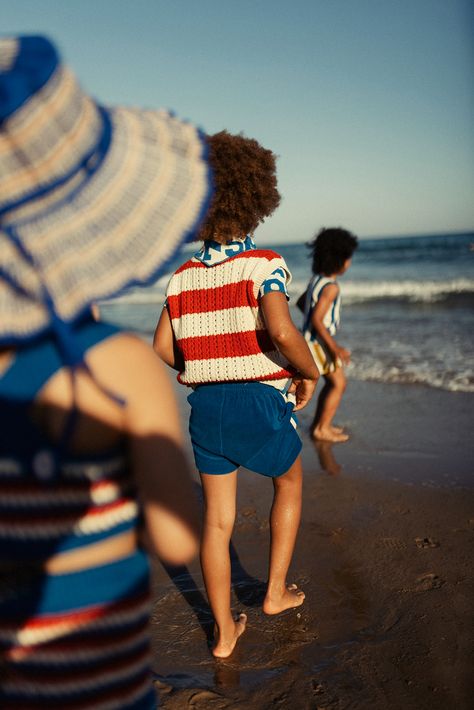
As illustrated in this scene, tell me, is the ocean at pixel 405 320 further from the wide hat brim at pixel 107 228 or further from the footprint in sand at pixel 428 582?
the footprint in sand at pixel 428 582

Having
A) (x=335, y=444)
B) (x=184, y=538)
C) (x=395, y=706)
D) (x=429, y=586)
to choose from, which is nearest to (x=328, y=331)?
(x=335, y=444)

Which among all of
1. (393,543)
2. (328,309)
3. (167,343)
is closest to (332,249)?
(328,309)

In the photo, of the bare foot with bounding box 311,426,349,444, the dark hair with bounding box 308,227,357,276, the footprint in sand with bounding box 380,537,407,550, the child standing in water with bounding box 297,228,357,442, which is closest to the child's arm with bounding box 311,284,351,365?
the child standing in water with bounding box 297,228,357,442

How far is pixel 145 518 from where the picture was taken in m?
1.06

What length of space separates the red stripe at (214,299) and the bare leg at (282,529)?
0.74 meters

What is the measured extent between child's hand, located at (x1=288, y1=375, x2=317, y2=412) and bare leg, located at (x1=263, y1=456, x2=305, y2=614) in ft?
0.95

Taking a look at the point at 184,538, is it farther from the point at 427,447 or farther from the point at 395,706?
the point at 427,447

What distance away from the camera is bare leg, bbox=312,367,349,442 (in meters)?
5.12

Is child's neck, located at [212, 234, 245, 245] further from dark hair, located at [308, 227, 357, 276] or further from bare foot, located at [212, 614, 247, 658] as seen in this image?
dark hair, located at [308, 227, 357, 276]

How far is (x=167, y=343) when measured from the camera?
2.47 metres

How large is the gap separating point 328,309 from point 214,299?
2.67 meters

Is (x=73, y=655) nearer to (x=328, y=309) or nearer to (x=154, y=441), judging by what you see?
(x=154, y=441)

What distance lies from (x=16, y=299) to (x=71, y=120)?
0.29 metres

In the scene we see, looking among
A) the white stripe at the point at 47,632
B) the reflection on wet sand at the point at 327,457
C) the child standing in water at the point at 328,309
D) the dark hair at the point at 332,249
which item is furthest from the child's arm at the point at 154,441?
the dark hair at the point at 332,249
